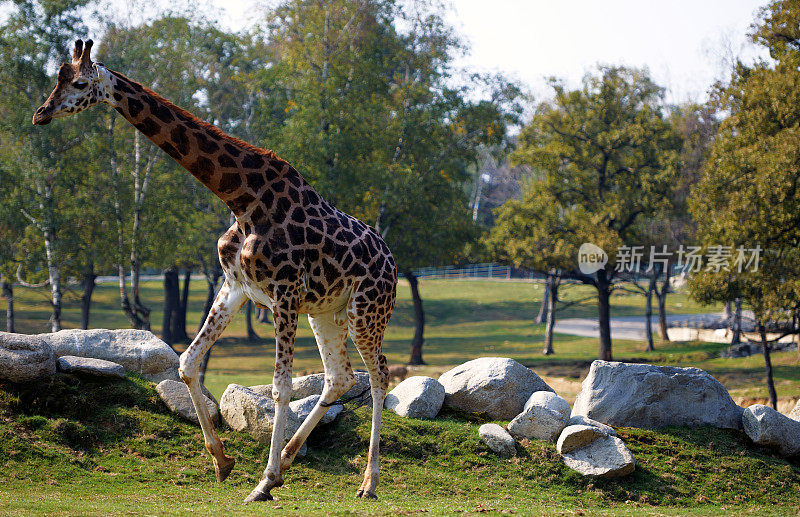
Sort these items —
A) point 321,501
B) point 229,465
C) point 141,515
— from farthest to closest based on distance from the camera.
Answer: point 321,501 < point 229,465 < point 141,515

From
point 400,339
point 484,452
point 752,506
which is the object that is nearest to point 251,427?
point 484,452

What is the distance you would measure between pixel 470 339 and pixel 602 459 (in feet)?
94.4

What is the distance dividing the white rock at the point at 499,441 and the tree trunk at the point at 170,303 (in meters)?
25.5

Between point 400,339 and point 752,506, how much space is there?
30304 mm

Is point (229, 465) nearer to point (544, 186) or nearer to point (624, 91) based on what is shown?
point (544, 186)

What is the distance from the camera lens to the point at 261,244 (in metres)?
7.46

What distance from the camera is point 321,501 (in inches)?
331

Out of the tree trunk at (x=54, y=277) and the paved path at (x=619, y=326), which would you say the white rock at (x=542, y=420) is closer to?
the tree trunk at (x=54, y=277)

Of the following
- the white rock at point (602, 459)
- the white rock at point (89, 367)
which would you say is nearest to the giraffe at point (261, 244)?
the white rock at point (602, 459)

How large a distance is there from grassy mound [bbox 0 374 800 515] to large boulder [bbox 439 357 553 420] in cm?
74

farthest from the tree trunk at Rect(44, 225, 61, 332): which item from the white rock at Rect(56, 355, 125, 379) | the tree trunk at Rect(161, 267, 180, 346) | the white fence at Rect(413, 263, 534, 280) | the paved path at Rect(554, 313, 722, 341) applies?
the white fence at Rect(413, 263, 534, 280)

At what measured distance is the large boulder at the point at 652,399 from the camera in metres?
12.3

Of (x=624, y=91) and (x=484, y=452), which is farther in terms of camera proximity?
(x=624, y=91)

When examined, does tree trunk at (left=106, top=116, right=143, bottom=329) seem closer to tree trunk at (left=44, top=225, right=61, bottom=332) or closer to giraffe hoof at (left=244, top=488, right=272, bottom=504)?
tree trunk at (left=44, top=225, right=61, bottom=332)
